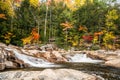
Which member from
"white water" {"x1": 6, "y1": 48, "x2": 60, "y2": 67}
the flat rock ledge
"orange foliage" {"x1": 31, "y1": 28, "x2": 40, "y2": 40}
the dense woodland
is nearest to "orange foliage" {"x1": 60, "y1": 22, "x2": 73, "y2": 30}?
the dense woodland

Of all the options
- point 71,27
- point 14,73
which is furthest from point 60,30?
point 14,73

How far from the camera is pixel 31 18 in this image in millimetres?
46031

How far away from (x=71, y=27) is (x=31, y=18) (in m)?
8.36

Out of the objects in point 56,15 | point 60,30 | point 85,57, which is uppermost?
point 56,15

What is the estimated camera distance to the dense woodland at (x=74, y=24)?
44.6m

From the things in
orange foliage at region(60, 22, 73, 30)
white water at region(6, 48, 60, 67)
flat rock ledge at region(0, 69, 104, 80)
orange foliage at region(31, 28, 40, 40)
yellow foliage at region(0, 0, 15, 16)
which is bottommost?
white water at region(6, 48, 60, 67)

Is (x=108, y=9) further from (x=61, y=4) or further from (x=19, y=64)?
(x=19, y=64)

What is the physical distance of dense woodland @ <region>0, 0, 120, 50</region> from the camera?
44.6 metres

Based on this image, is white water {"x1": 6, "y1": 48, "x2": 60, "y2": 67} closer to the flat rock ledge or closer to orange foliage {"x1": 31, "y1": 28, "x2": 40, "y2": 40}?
the flat rock ledge

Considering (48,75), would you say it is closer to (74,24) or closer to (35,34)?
(35,34)

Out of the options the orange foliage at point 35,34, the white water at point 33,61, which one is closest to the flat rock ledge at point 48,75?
the white water at point 33,61

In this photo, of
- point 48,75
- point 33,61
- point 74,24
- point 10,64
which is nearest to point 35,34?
point 74,24

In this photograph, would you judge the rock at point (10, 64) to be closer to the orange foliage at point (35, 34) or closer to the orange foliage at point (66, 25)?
the orange foliage at point (35, 34)

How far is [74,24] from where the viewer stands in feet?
164
